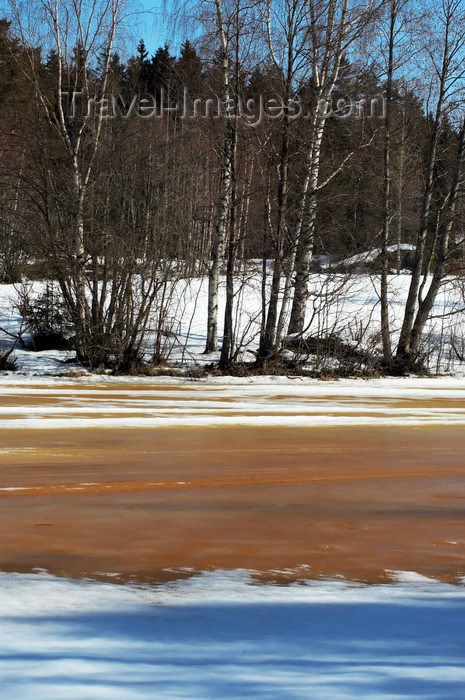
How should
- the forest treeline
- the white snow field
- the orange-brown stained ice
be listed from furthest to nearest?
1. the forest treeline
2. the orange-brown stained ice
3. the white snow field

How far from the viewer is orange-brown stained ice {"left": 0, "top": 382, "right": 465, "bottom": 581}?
9.11 ft

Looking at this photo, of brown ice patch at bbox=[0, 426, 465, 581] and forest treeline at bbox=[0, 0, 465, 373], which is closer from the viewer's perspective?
brown ice patch at bbox=[0, 426, 465, 581]

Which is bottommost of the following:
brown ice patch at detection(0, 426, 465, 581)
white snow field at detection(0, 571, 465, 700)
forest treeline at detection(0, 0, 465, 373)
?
brown ice patch at detection(0, 426, 465, 581)

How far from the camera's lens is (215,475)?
4.37m

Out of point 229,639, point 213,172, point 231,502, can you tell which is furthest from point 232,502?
point 213,172

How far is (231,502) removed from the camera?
3711 mm

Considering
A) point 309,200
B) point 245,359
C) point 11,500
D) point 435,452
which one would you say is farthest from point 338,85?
point 11,500

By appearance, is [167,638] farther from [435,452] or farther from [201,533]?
[435,452]

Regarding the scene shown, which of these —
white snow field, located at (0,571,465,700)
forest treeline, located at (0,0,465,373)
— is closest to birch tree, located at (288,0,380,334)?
forest treeline, located at (0,0,465,373)

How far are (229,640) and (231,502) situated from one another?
5.67ft

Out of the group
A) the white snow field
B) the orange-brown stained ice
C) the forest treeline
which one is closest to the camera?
the white snow field

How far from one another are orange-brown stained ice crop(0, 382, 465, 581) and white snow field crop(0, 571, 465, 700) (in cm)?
22

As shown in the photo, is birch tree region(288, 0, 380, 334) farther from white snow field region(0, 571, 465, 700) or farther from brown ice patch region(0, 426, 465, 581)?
white snow field region(0, 571, 465, 700)

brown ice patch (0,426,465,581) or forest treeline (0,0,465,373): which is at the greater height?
forest treeline (0,0,465,373)
